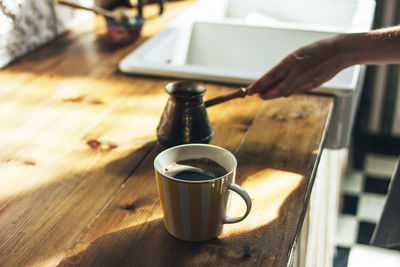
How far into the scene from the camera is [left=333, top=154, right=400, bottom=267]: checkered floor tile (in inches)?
78.3

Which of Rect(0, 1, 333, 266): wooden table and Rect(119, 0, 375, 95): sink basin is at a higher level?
Rect(119, 0, 375, 95): sink basin

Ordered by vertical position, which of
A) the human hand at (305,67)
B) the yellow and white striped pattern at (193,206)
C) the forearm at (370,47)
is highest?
the forearm at (370,47)

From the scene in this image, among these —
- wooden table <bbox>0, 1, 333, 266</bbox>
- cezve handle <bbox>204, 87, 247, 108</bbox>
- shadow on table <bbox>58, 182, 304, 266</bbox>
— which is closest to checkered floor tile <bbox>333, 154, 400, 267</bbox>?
wooden table <bbox>0, 1, 333, 266</bbox>

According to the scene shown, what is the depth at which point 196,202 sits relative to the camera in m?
0.62

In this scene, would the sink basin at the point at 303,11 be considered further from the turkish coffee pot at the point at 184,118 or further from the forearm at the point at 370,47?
the turkish coffee pot at the point at 184,118

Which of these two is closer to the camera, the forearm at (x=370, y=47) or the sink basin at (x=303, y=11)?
the forearm at (x=370, y=47)

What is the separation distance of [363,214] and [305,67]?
1568 millimetres

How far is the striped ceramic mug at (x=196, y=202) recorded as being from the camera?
2.00ft

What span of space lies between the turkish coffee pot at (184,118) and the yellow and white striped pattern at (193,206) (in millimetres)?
220

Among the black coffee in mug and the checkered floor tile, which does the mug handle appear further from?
the checkered floor tile

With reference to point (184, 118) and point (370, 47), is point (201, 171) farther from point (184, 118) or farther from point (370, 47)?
point (370, 47)

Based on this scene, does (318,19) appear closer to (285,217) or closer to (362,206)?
(362,206)

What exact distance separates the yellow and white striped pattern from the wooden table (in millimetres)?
18

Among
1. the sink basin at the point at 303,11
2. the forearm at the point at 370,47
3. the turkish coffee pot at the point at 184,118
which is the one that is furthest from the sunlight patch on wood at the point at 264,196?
the sink basin at the point at 303,11
